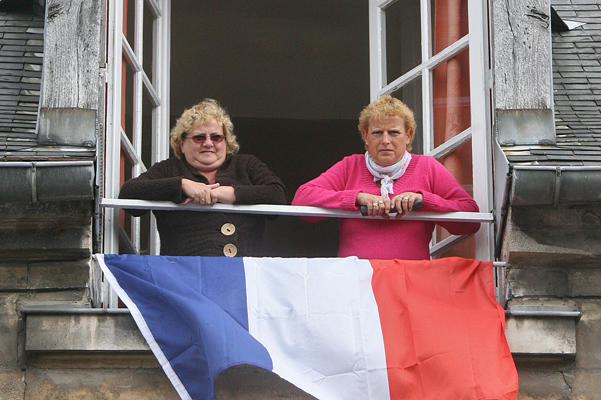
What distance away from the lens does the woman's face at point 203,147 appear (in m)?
6.87

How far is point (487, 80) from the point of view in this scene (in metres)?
6.91

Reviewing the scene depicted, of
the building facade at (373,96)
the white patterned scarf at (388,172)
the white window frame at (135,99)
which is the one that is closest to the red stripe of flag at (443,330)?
the building facade at (373,96)

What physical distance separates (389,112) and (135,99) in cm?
118

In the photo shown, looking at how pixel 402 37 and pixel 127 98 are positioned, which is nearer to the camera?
pixel 127 98

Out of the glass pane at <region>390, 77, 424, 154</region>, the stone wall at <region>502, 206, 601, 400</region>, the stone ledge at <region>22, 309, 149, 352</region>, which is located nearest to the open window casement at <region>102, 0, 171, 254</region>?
the stone ledge at <region>22, 309, 149, 352</region>

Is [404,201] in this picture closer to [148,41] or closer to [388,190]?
[388,190]

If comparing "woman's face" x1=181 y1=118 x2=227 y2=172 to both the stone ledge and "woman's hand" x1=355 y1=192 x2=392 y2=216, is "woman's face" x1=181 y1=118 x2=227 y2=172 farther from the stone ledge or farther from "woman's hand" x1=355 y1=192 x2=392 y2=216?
the stone ledge


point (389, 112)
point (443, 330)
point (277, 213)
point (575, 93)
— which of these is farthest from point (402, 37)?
point (443, 330)

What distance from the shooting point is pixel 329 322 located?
20.3 ft

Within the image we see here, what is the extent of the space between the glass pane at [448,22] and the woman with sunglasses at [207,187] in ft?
3.60

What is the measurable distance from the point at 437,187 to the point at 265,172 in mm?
749

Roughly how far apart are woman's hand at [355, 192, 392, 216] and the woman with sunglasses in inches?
14.6

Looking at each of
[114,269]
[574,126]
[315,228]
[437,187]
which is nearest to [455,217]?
[437,187]

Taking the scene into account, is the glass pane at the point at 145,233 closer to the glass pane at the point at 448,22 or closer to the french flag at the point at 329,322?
the french flag at the point at 329,322
